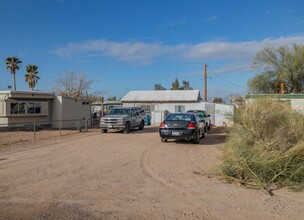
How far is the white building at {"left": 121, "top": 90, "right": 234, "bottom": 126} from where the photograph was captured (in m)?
29.2

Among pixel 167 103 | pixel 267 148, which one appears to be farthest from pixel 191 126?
pixel 167 103

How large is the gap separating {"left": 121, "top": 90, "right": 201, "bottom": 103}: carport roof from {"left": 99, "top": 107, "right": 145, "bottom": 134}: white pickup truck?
1044 cm

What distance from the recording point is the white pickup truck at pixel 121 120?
18.8m

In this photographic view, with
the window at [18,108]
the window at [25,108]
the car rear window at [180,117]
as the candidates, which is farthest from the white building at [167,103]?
the car rear window at [180,117]

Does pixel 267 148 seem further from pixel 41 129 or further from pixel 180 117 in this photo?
pixel 41 129

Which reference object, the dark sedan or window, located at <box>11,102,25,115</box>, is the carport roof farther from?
the dark sedan

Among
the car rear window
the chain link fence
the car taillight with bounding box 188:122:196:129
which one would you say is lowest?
the chain link fence

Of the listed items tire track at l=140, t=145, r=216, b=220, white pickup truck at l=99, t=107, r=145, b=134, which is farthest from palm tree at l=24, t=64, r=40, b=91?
tire track at l=140, t=145, r=216, b=220

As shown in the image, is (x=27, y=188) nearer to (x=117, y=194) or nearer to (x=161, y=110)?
(x=117, y=194)

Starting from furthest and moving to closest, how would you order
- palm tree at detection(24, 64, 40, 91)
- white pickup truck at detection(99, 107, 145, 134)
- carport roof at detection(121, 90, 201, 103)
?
palm tree at detection(24, 64, 40, 91)
carport roof at detection(121, 90, 201, 103)
white pickup truck at detection(99, 107, 145, 134)

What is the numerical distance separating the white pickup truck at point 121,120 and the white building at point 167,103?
955 cm

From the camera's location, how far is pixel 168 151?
11.2 m

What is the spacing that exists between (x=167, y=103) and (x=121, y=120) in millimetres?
13307

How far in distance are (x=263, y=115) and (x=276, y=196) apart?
2.95 metres
